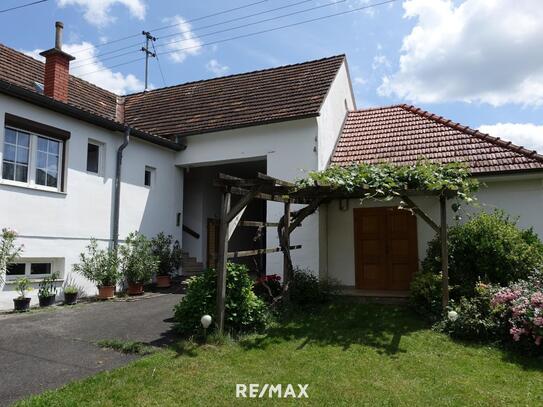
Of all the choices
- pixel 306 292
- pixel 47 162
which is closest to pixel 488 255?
pixel 306 292

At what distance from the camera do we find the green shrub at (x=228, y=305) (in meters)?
6.90

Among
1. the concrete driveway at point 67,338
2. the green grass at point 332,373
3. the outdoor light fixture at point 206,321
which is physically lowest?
Result: the green grass at point 332,373

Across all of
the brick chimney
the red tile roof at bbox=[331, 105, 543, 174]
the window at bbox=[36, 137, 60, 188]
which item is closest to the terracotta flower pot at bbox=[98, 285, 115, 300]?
the window at bbox=[36, 137, 60, 188]

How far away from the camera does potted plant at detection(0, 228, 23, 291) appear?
28.1 feet

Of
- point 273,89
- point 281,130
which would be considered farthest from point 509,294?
point 273,89

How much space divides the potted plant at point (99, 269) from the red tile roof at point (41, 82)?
12.0 ft

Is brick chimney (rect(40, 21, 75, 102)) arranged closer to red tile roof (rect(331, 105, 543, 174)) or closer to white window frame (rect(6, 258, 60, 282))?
white window frame (rect(6, 258, 60, 282))

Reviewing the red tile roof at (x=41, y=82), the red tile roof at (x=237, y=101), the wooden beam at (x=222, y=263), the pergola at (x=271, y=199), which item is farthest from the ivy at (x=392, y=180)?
the red tile roof at (x=41, y=82)

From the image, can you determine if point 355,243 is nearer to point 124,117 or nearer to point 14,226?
point 14,226

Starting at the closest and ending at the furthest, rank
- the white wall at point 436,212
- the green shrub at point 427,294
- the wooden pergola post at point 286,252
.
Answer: the green shrub at point 427,294, the wooden pergola post at point 286,252, the white wall at point 436,212

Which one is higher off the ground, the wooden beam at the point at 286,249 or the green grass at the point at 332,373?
the wooden beam at the point at 286,249

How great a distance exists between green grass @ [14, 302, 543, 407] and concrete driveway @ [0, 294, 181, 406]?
441 millimetres

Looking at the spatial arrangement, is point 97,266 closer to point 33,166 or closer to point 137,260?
point 137,260

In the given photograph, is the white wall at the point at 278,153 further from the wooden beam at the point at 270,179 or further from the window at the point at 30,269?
the window at the point at 30,269
